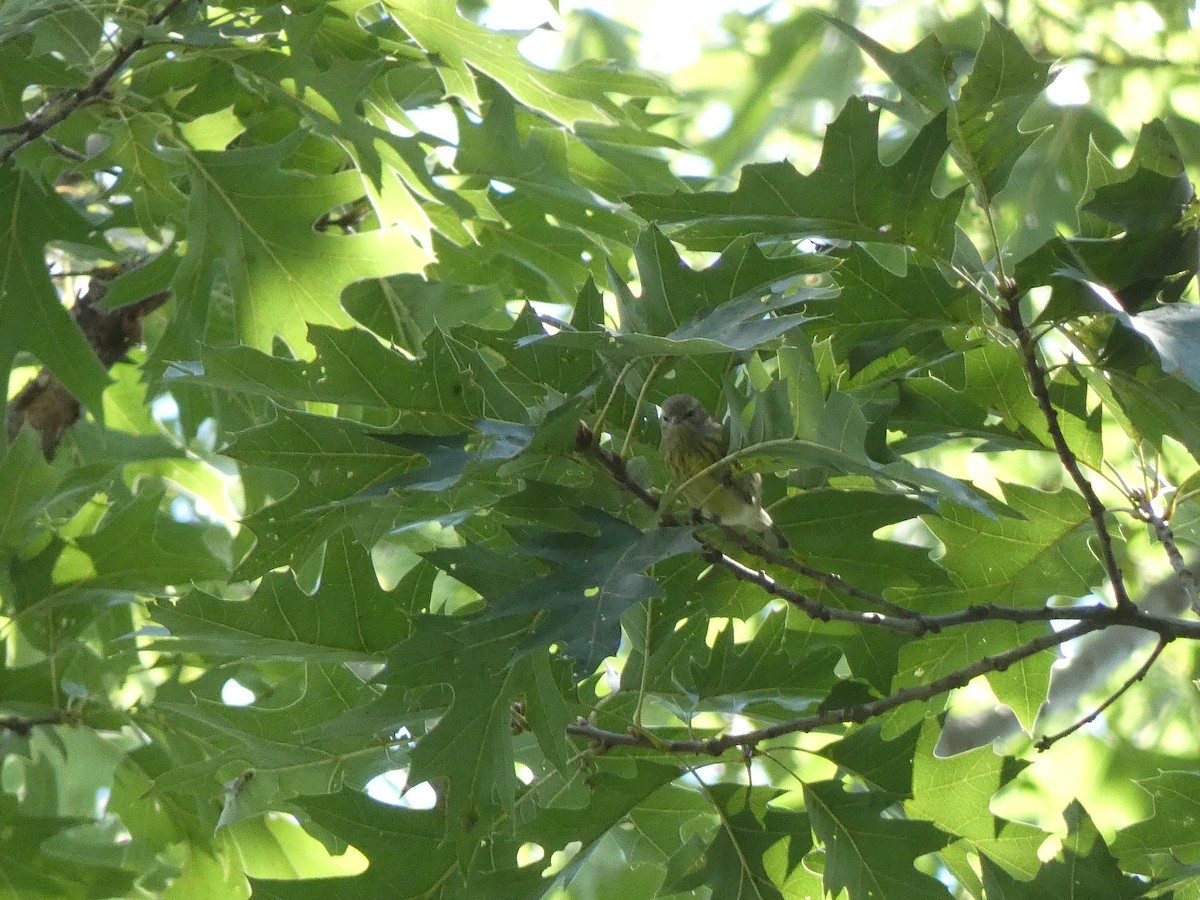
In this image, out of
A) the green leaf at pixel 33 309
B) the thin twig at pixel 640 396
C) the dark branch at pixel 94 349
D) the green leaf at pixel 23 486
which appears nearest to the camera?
the thin twig at pixel 640 396

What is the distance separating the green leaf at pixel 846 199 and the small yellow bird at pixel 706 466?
0.31 metres

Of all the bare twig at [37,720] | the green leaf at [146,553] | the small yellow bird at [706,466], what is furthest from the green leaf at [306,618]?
the bare twig at [37,720]

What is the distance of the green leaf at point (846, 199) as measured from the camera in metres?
1.88

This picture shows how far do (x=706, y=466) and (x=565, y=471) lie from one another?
0.30 meters

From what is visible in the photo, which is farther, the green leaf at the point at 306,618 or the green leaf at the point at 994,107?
the green leaf at the point at 306,618

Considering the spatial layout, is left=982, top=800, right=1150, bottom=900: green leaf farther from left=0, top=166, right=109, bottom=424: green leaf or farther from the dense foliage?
left=0, top=166, right=109, bottom=424: green leaf

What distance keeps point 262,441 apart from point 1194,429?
4.39 ft

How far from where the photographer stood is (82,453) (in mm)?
3662

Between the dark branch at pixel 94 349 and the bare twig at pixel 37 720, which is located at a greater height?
the dark branch at pixel 94 349

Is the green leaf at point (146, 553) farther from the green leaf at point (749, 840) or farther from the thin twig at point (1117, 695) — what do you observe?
the thin twig at point (1117, 695)

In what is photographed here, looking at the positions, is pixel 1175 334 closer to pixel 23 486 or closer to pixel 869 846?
pixel 869 846

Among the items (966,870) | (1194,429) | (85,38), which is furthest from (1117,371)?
(85,38)

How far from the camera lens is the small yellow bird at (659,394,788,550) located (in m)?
1.98

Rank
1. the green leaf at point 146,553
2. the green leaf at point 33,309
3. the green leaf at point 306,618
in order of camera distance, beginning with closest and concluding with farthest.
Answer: the green leaf at point 306,618 < the green leaf at point 146,553 < the green leaf at point 33,309
